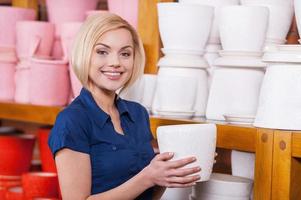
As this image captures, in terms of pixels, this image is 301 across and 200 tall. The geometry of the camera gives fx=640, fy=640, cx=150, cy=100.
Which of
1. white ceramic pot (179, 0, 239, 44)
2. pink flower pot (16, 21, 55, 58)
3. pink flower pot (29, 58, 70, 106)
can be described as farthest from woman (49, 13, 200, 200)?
pink flower pot (16, 21, 55, 58)

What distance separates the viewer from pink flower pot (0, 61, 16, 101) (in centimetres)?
195

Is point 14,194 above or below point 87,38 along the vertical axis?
below

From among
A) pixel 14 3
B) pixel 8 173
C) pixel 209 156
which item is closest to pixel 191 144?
pixel 209 156

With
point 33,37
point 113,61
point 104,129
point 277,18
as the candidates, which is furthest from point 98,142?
point 33,37

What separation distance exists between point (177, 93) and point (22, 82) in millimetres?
631

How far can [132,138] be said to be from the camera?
1328mm

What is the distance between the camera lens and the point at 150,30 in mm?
1631

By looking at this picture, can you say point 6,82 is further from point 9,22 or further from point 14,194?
point 14,194

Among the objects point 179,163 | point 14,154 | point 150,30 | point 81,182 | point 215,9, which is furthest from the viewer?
point 14,154

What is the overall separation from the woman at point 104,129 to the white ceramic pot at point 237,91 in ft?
0.59

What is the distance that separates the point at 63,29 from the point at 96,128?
63 centimetres

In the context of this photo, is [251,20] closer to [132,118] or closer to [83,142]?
[132,118]

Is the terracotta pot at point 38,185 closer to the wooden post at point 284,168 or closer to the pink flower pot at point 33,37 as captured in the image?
the pink flower pot at point 33,37

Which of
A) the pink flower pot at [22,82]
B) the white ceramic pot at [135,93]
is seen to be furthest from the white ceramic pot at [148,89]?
the pink flower pot at [22,82]
